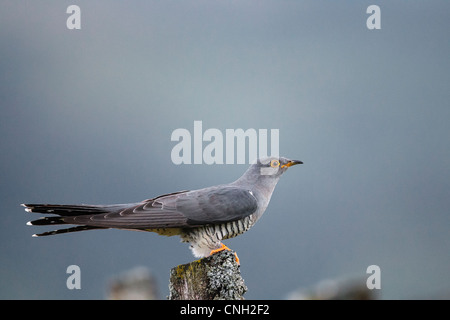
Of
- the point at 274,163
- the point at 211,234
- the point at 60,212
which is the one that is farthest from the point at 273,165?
the point at 60,212

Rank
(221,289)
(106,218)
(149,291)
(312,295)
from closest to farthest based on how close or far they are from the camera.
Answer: (221,289)
(106,218)
(149,291)
(312,295)

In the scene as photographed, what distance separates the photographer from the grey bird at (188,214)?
14.0 feet

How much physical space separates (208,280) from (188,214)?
0.73m

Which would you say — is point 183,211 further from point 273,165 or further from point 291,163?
point 291,163

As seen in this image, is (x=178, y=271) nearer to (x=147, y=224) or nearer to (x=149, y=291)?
(x=147, y=224)

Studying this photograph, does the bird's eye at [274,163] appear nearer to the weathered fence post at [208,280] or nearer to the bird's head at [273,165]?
the bird's head at [273,165]

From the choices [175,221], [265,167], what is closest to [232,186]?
[265,167]

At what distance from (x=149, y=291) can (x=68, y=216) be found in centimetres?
140

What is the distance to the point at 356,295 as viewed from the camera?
5297 mm

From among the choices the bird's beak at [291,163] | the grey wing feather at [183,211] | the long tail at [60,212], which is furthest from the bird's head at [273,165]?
the long tail at [60,212]

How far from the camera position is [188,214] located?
454cm

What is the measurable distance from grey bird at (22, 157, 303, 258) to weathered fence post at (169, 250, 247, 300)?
239mm

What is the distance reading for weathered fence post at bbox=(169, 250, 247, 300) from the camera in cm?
401

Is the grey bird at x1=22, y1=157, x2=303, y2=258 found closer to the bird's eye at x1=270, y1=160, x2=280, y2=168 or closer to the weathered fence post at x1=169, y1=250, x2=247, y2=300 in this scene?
the bird's eye at x1=270, y1=160, x2=280, y2=168
